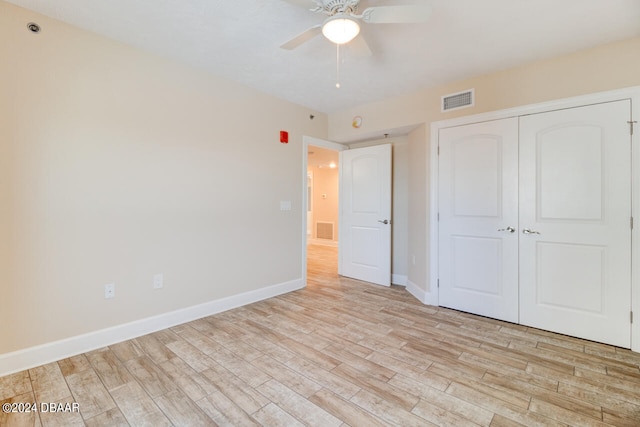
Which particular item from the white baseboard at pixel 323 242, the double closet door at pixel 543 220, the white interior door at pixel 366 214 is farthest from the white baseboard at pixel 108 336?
the white baseboard at pixel 323 242

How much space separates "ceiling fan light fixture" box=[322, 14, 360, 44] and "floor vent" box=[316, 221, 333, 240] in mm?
6441

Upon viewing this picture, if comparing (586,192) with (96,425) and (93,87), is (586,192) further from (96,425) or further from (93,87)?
(93,87)

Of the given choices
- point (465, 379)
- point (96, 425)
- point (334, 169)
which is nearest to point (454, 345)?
point (465, 379)

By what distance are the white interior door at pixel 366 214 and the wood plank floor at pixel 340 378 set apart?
4.61 ft

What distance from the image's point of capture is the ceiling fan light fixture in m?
1.65

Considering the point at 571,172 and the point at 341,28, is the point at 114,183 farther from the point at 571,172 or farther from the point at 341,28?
the point at 571,172

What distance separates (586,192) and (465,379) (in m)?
1.95

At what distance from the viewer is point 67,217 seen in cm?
214

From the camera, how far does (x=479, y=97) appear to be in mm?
2930

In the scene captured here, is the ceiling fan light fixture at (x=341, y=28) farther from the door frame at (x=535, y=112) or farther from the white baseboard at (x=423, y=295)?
the white baseboard at (x=423, y=295)

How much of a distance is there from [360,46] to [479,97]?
1717 mm

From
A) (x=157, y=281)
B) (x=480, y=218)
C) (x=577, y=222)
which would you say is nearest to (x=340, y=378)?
(x=157, y=281)

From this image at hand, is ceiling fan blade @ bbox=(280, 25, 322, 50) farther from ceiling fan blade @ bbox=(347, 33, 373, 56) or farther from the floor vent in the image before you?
the floor vent

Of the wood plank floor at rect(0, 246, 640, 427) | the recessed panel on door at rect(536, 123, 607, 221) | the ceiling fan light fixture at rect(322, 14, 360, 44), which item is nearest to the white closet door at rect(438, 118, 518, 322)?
the recessed panel on door at rect(536, 123, 607, 221)
